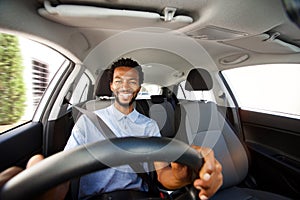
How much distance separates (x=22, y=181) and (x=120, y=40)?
5.68 feet

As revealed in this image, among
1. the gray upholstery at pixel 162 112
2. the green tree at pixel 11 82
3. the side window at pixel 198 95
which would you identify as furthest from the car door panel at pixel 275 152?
the green tree at pixel 11 82

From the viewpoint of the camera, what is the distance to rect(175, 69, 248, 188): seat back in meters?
1.67

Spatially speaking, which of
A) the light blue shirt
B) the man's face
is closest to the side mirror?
the light blue shirt

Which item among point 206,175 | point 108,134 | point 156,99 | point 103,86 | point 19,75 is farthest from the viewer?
point 156,99

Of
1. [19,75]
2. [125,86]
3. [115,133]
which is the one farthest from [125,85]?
[19,75]

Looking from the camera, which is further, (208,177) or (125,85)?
(125,85)

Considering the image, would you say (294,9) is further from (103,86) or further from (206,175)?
(103,86)

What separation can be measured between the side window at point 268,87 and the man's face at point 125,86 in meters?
1.50

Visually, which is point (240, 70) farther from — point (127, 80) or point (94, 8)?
point (94, 8)

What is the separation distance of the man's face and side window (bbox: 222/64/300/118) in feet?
4.92

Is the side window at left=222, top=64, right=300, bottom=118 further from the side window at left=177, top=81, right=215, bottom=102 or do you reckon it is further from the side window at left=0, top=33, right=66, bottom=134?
the side window at left=0, top=33, right=66, bottom=134

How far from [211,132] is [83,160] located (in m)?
1.47

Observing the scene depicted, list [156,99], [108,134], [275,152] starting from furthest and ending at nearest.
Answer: [156,99], [275,152], [108,134]

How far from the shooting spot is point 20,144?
55.1 inches
